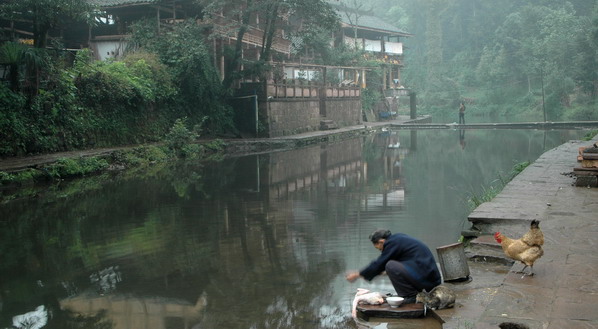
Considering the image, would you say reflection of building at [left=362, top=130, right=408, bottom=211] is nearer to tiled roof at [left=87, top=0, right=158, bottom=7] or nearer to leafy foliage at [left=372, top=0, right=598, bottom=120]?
tiled roof at [left=87, top=0, right=158, bottom=7]

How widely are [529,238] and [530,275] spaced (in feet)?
1.29

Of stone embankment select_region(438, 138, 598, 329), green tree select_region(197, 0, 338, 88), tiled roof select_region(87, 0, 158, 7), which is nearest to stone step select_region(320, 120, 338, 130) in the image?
green tree select_region(197, 0, 338, 88)

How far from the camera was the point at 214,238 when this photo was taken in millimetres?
9844

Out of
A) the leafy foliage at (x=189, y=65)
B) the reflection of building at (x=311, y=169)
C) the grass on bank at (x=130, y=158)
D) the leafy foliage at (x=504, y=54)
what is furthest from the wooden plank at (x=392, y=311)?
the leafy foliage at (x=504, y=54)

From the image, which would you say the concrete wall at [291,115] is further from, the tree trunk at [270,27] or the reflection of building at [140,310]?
the reflection of building at [140,310]

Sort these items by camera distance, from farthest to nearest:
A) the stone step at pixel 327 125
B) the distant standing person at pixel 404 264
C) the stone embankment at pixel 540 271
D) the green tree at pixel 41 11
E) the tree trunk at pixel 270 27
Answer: the stone step at pixel 327 125 < the tree trunk at pixel 270 27 < the green tree at pixel 41 11 < the distant standing person at pixel 404 264 < the stone embankment at pixel 540 271

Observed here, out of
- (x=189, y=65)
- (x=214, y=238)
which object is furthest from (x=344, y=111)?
(x=214, y=238)

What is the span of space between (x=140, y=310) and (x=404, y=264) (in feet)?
9.54

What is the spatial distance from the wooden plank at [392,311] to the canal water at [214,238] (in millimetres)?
148

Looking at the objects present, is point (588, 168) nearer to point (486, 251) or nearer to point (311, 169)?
point (486, 251)

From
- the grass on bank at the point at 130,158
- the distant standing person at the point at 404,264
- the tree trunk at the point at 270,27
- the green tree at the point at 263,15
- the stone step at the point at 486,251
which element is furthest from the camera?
the tree trunk at the point at 270,27

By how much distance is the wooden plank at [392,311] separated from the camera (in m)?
5.78

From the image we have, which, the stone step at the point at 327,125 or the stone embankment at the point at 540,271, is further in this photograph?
the stone step at the point at 327,125

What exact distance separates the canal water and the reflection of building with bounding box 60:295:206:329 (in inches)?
0.8
